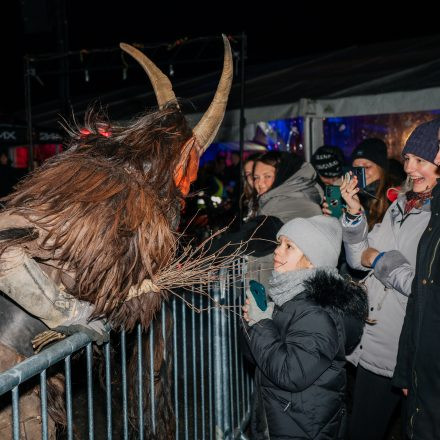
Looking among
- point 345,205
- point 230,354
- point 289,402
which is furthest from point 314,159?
point 289,402

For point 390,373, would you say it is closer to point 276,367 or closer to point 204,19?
point 276,367

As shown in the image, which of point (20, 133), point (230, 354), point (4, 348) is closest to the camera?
point (4, 348)

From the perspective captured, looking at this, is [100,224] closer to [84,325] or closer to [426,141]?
[84,325]

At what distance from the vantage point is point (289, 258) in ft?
8.92

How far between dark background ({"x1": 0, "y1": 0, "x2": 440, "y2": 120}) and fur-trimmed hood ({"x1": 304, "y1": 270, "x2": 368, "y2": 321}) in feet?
72.3

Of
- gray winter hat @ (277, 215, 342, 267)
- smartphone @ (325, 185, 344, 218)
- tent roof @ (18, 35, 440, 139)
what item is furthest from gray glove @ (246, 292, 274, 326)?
tent roof @ (18, 35, 440, 139)

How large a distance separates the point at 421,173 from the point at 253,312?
4.55ft

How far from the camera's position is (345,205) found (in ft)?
11.5

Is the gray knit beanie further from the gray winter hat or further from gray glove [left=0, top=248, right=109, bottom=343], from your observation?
gray glove [left=0, top=248, right=109, bottom=343]

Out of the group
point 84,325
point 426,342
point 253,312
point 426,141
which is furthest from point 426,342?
point 84,325

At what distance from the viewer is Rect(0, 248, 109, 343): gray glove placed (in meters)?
1.74

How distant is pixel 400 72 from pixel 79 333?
6.81 meters

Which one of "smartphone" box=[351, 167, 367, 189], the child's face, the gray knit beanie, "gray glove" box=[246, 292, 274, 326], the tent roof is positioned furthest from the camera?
the tent roof

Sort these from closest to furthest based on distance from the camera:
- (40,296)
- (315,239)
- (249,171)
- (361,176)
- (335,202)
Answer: (40,296), (315,239), (361,176), (335,202), (249,171)
